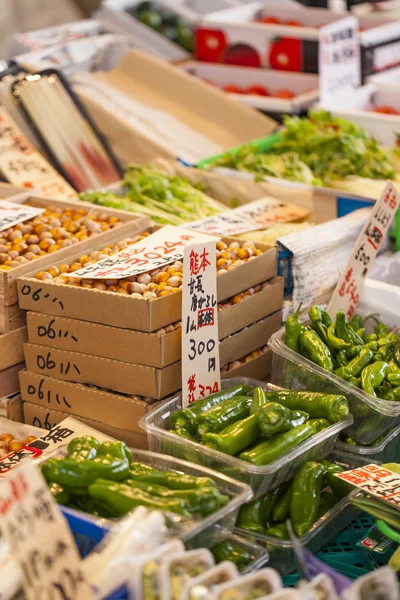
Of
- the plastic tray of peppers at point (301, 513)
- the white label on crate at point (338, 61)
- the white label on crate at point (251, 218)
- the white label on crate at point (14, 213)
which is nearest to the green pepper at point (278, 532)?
the plastic tray of peppers at point (301, 513)

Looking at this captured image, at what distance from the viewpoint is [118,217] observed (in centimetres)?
357

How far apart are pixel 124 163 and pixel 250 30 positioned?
171 cm

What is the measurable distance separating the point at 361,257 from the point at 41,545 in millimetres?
2000

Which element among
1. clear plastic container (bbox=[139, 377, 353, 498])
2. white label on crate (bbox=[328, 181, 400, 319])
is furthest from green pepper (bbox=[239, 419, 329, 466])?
white label on crate (bbox=[328, 181, 400, 319])

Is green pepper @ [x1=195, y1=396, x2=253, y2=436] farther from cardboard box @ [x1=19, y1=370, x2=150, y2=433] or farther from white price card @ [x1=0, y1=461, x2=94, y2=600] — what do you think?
white price card @ [x1=0, y1=461, x2=94, y2=600]

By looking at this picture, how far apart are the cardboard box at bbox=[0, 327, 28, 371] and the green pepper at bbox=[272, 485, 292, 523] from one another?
1168 millimetres

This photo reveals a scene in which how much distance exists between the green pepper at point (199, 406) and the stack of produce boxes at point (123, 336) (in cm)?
18

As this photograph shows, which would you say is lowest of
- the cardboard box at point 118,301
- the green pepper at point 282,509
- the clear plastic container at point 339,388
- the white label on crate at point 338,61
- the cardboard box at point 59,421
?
the cardboard box at point 59,421

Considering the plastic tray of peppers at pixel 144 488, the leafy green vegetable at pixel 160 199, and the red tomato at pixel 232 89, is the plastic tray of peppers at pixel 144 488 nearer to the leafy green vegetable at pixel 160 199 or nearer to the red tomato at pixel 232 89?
the leafy green vegetable at pixel 160 199

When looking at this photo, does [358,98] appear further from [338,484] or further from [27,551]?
[27,551]

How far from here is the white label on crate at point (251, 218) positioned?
3.63 m

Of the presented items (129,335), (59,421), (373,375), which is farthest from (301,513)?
(59,421)

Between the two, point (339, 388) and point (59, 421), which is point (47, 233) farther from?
point (339, 388)

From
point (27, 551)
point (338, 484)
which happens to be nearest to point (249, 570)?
point (338, 484)
